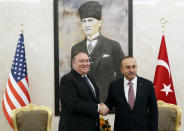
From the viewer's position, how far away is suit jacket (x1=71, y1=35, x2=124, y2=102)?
13.3 ft

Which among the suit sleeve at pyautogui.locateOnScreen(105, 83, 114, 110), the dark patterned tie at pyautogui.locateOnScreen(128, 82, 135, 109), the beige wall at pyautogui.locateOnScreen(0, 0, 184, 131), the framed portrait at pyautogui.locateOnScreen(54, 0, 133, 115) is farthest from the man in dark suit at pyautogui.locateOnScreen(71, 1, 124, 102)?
the dark patterned tie at pyautogui.locateOnScreen(128, 82, 135, 109)

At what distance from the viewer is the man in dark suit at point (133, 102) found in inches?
100

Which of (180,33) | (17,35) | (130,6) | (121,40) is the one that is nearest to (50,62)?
(17,35)

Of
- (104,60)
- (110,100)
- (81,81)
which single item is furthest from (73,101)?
(104,60)

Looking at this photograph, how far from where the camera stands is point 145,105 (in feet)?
8.51

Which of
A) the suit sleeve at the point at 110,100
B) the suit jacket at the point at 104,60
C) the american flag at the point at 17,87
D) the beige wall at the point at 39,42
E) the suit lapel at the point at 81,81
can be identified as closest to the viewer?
the suit lapel at the point at 81,81

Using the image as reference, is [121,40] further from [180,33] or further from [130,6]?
[180,33]

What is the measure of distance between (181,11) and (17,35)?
288cm

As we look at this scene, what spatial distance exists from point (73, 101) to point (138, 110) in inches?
27.3

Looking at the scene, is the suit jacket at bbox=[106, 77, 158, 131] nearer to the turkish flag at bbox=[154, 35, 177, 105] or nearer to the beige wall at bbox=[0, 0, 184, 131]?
the turkish flag at bbox=[154, 35, 177, 105]

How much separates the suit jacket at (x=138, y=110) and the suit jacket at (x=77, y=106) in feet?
0.90

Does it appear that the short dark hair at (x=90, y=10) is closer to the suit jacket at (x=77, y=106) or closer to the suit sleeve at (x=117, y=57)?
the suit sleeve at (x=117, y=57)

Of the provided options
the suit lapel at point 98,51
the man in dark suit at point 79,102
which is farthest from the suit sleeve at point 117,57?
the man in dark suit at point 79,102

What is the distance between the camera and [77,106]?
2408 mm
